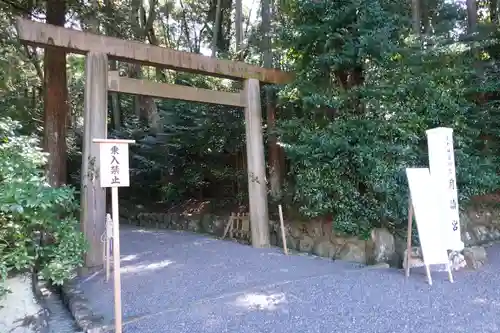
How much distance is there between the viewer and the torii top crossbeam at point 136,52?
4969mm

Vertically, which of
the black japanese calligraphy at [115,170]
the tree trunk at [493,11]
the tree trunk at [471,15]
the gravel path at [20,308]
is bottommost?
the gravel path at [20,308]

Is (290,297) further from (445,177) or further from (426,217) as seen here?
(445,177)

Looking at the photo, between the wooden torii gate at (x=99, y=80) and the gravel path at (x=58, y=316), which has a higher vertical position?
the wooden torii gate at (x=99, y=80)

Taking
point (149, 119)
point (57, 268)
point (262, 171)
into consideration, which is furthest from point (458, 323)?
point (149, 119)

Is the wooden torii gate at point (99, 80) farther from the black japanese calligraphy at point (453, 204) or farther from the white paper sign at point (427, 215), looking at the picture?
the black japanese calligraphy at point (453, 204)

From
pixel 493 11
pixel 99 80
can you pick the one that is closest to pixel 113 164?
pixel 99 80

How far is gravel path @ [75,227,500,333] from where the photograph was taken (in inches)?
127

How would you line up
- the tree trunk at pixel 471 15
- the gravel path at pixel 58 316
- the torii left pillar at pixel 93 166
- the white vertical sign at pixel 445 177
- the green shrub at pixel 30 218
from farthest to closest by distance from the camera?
1. the tree trunk at pixel 471 15
2. the torii left pillar at pixel 93 166
3. the white vertical sign at pixel 445 177
4. the gravel path at pixel 58 316
5. the green shrub at pixel 30 218

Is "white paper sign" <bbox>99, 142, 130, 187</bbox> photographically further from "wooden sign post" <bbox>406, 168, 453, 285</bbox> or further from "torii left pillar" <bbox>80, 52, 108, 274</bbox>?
"wooden sign post" <bbox>406, 168, 453, 285</bbox>

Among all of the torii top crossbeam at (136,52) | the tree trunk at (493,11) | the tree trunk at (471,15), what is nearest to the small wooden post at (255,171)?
the torii top crossbeam at (136,52)

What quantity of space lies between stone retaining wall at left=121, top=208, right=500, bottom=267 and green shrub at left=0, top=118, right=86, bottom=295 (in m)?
4.18

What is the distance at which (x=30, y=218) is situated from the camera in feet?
10.9

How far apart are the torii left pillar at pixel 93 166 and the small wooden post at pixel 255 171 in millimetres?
2687

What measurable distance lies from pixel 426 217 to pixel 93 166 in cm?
457
